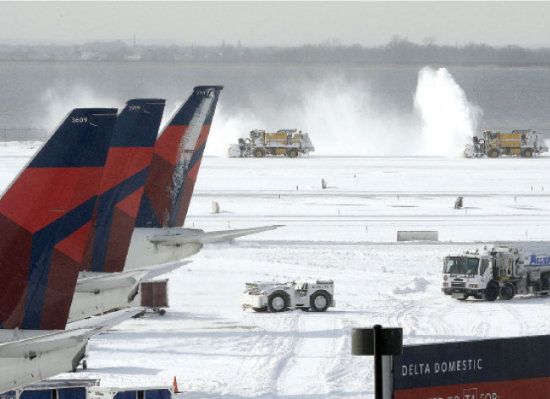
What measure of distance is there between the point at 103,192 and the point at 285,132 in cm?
9982

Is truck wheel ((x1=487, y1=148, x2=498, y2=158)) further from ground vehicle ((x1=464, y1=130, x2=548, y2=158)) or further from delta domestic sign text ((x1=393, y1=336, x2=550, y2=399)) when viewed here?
delta domestic sign text ((x1=393, y1=336, x2=550, y2=399))

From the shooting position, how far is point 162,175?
3206 cm

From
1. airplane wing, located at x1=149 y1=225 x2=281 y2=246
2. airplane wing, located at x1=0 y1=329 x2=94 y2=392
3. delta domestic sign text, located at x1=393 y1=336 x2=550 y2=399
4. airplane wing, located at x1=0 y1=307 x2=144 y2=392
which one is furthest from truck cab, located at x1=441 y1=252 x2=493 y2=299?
airplane wing, located at x1=0 y1=329 x2=94 y2=392

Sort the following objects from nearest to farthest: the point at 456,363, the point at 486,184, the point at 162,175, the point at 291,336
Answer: the point at 456,363 < the point at 162,175 < the point at 291,336 < the point at 486,184

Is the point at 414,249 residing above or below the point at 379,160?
below

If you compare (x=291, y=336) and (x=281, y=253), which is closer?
(x=291, y=336)

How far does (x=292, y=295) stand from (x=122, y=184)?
58.8ft

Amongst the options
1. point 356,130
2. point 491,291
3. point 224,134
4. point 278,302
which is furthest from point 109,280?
point 356,130

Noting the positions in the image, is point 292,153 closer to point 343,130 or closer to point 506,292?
point 343,130

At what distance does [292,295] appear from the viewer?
140ft

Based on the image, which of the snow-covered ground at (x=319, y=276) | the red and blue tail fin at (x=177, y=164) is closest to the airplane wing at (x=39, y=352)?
the snow-covered ground at (x=319, y=276)

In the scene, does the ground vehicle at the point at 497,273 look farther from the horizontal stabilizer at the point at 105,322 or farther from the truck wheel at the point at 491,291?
the horizontal stabilizer at the point at 105,322

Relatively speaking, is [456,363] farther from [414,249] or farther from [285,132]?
[285,132]

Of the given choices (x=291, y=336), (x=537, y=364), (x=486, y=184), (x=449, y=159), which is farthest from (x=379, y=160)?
(x=537, y=364)
